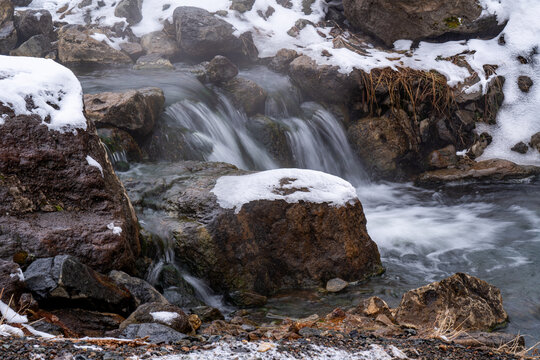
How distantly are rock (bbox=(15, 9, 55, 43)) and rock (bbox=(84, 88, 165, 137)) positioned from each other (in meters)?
5.45

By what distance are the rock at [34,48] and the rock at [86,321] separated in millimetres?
8640

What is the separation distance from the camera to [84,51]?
369 inches

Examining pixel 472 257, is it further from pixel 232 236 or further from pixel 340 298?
pixel 232 236

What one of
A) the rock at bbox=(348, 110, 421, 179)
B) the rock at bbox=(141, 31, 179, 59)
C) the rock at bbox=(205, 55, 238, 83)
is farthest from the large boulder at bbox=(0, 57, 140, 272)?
the rock at bbox=(141, 31, 179, 59)

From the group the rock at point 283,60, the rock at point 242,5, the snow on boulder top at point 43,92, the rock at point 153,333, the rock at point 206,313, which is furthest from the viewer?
the rock at point 242,5

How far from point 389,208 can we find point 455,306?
3.63 meters

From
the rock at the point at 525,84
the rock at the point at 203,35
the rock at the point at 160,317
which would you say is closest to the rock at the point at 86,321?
the rock at the point at 160,317

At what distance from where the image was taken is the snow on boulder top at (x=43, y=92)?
3256 millimetres

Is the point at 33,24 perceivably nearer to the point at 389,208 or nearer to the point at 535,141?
the point at 389,208

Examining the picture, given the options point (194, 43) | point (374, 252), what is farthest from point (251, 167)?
point (194, 43)

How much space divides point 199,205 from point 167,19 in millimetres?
7674

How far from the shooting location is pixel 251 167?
6.93 meters

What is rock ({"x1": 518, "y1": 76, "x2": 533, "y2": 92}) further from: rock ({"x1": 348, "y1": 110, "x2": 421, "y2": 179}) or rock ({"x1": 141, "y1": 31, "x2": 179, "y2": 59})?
rock ({"x1": 141, "y1": 31, "x2": 179, "y2": 59})

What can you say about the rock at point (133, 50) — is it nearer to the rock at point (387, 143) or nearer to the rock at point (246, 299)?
the rock at point (387, 143)
